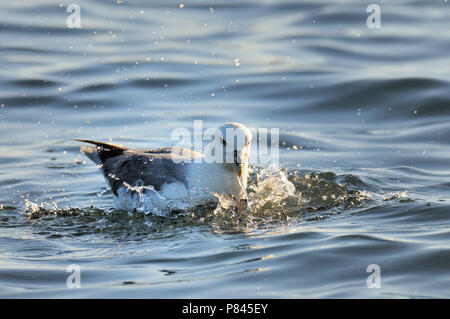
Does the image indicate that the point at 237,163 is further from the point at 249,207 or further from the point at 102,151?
the point at 102,151

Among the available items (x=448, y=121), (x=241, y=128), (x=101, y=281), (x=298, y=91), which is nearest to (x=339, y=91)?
(x=298, y=91)

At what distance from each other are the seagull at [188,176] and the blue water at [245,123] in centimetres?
17

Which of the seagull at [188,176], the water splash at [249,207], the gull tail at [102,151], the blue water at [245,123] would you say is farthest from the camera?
the gull tail at [102,151]

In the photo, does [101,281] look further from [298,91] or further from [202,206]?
[298,91]

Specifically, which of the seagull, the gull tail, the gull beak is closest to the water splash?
the seagull

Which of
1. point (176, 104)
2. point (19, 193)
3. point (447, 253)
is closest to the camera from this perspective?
point (447, 253)

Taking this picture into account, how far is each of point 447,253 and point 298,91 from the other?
6.68 meters

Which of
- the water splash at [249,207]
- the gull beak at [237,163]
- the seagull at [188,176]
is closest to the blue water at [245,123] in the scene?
the water splash at [249,207]

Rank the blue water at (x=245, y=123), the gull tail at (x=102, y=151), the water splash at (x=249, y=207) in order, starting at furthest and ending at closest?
the gull tail at (x=102, y=151) → the water splash at (x=249, y=207) → the blue water at (x=245, y=123)

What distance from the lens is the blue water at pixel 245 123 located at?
522cm

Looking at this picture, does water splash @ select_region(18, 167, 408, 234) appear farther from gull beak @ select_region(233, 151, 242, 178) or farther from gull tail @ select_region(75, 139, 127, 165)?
gull tail @ select_region(75, 139, 127, 165)

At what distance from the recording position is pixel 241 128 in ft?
21.6

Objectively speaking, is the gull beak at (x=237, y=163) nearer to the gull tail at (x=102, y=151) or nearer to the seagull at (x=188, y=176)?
the seagull at (x=188, y=176)

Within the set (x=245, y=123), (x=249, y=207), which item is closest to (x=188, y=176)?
(x=249, y=207)
